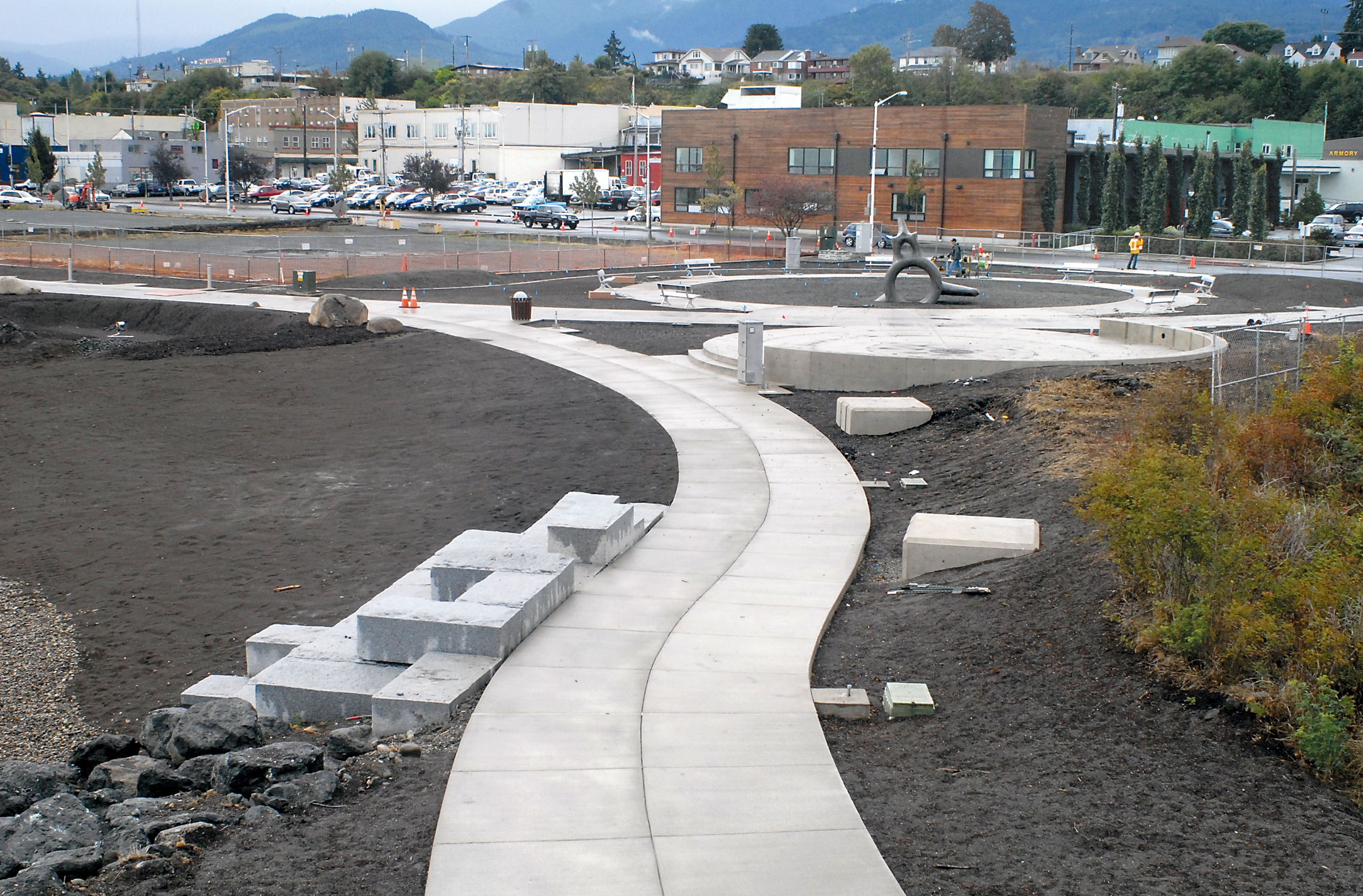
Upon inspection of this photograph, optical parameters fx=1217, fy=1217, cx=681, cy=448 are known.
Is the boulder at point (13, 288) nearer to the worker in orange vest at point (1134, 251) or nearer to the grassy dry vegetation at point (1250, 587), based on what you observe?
the grassy dry vegetation at point (1250, 587)

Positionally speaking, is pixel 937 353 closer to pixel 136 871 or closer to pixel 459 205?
pixel 136 871

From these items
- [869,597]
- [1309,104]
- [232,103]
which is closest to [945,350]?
[869,597]

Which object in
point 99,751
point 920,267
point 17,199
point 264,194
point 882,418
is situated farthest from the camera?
point 264,194

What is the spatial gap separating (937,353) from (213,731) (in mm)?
18315

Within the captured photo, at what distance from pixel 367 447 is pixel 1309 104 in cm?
13448

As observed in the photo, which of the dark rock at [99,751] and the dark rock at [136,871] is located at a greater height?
the dark rock at [136,871]

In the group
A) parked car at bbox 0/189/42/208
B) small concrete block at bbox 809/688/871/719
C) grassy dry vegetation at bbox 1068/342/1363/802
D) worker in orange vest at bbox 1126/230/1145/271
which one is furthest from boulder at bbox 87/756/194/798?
parked car at bbox 0/189/42/208

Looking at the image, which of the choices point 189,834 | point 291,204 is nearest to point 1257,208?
point 291,204

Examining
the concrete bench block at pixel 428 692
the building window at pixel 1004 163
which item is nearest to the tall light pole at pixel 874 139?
the building window at pixel 1004 163

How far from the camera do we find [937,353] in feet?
79.5

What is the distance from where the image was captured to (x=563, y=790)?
24.5ft

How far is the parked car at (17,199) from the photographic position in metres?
95.7

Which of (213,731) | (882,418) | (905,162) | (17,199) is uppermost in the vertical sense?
(905,162)

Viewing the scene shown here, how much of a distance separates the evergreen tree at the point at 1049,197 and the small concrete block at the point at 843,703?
71698mm
